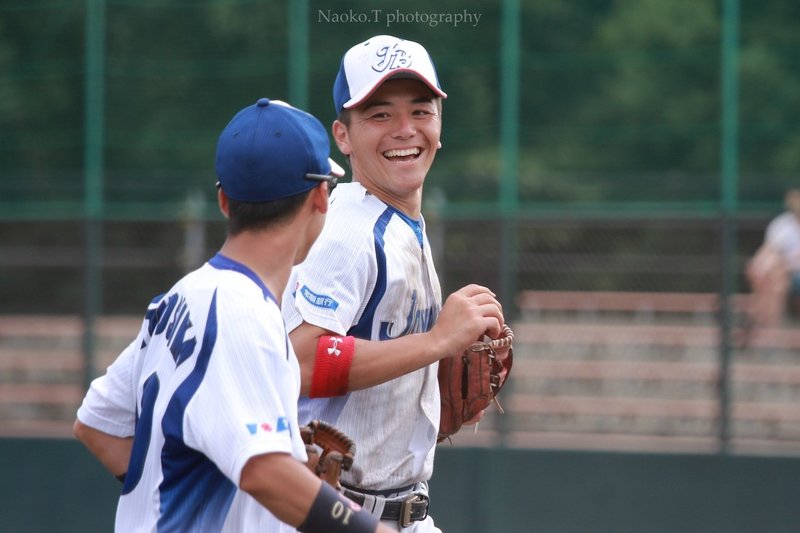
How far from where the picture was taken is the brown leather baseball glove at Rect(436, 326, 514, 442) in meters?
3.84

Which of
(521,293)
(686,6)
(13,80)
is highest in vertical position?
(686,6)

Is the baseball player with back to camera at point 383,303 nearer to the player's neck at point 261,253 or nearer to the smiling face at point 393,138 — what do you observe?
the smiling face at point 393,138

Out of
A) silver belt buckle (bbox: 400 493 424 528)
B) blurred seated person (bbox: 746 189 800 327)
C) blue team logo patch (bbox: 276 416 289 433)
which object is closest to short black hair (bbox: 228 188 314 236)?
blue team logo patch (bbox: 276 416 289 433)

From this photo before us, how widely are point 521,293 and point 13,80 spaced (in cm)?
660

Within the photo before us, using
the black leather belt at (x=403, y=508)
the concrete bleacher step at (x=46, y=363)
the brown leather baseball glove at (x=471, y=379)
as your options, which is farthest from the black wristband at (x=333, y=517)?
the concrete bleacher step at (x=46, y=363)

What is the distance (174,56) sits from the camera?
13.6 metres

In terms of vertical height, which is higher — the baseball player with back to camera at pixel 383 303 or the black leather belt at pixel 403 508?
the baseball player with back to camera at pixel 383 303

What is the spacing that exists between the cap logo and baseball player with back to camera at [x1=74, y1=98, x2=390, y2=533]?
87 cm

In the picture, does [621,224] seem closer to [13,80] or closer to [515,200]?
[515,200]

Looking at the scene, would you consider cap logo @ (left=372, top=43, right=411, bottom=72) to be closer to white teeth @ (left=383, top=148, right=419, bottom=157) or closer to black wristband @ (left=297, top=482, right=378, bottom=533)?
white teeth @ (left=383, top=148, right=419, bottom=157)

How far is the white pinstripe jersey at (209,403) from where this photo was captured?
2.50 metres

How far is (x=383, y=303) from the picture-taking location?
3.60m

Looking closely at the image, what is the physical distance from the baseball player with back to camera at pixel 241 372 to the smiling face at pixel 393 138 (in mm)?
897

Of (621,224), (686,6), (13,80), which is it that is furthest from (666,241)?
(13,80)
